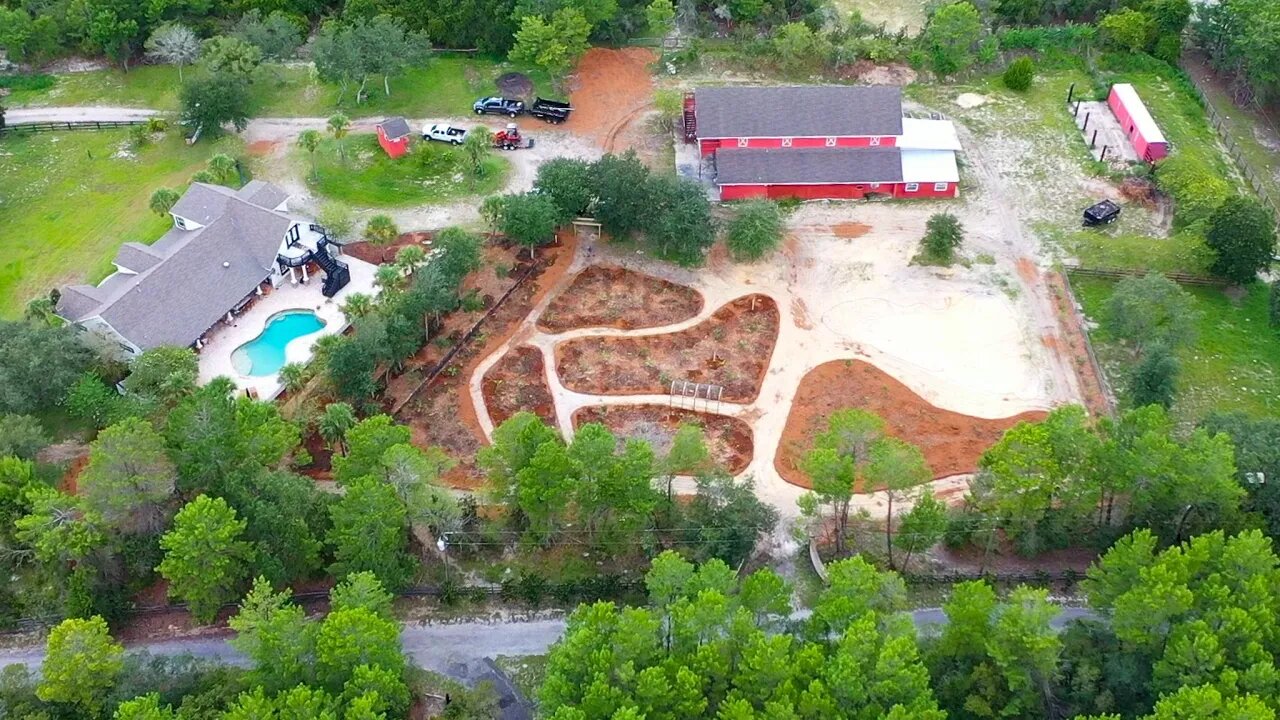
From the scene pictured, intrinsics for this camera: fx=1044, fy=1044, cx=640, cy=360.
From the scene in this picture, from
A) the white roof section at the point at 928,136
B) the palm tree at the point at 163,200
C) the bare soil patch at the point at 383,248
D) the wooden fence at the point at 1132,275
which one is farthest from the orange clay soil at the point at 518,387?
the wooden fence at the point at 1132,275

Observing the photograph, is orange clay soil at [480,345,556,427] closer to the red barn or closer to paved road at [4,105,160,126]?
the red barn

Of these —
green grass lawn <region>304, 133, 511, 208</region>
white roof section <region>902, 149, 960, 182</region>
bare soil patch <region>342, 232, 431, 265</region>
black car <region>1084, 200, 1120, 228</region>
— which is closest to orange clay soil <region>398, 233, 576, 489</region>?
bare soil patch <region>342, 232, 431, 265</region>

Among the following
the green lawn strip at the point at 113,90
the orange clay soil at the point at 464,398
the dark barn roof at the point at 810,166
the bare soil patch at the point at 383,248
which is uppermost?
the dark barn roof at the point at 810,166

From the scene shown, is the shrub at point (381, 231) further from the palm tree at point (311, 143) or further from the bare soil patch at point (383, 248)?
the palm tree at point (311, 143)

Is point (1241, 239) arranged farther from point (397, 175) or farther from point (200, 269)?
point (200, 269)

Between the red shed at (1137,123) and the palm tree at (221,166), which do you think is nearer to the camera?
the palm tree at (221,166)
